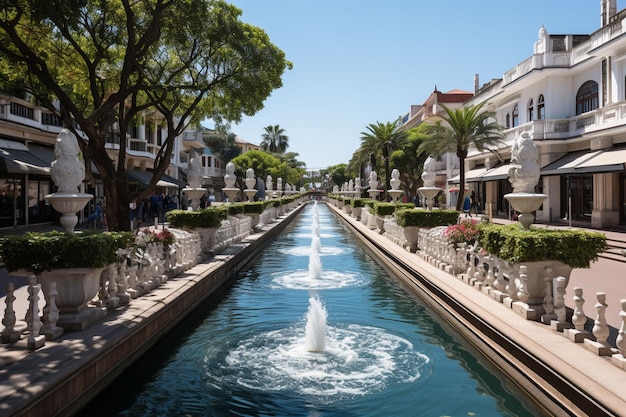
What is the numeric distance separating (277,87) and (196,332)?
40.9 ft

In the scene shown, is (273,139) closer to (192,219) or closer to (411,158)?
(411,158)

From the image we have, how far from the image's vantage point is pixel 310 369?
7.37m

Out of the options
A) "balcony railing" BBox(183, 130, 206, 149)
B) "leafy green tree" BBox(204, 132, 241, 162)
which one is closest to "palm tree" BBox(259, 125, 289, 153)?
"leafy green tree" BBox(204, 132, 241, 162)

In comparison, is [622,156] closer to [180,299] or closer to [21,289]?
[180,299]

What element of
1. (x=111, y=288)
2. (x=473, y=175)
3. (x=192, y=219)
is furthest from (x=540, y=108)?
(x=111, y=288)

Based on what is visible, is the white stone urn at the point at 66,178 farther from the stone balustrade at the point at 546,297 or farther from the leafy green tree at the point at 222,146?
the leafy green tree at the point at 222,146

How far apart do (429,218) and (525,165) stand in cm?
809

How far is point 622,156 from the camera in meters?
23.4

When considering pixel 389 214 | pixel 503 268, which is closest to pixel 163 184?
pixel 389 214

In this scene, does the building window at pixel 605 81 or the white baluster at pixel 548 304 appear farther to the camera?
the building window at pixel 605 81

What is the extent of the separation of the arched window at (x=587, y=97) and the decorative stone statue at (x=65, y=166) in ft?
90.5

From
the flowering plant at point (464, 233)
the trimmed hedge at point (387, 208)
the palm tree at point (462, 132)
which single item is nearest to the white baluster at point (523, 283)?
the flowering plant at point (464, 233)

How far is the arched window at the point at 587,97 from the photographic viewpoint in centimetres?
2825

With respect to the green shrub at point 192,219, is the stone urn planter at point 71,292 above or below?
below
